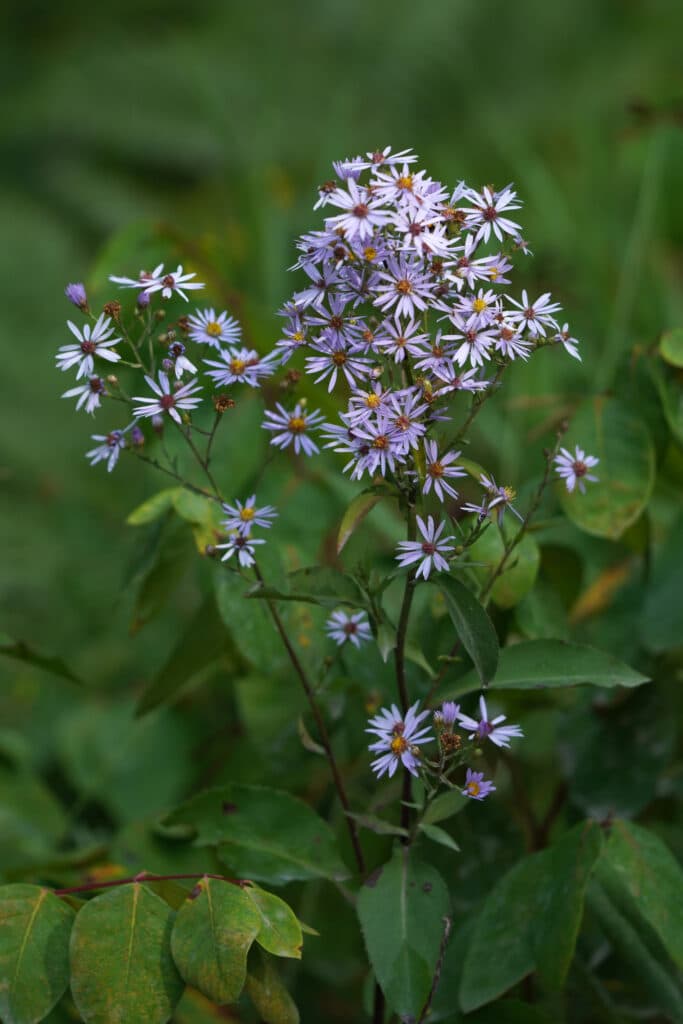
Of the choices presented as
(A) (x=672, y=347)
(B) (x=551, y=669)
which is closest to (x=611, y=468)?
(A) (x=672, y=347)

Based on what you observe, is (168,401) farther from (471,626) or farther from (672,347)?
(672,347)

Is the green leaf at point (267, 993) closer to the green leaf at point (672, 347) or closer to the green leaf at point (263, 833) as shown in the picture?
the green leaf at point (263, 833)

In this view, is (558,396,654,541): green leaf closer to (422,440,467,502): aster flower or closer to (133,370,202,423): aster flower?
(422,440,467,502): aster flower

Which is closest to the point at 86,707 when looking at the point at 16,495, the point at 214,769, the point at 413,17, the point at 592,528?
A: the point at 214,769

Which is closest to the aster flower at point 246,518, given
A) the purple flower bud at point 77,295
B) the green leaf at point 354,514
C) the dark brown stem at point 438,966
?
the green leaf at point 354,514

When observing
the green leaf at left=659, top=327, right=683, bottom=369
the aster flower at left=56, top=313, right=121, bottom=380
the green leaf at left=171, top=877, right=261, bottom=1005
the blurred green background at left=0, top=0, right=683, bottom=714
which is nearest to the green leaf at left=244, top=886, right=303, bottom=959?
the green leaf at left=171, top=877, right=261, bottom=1005
